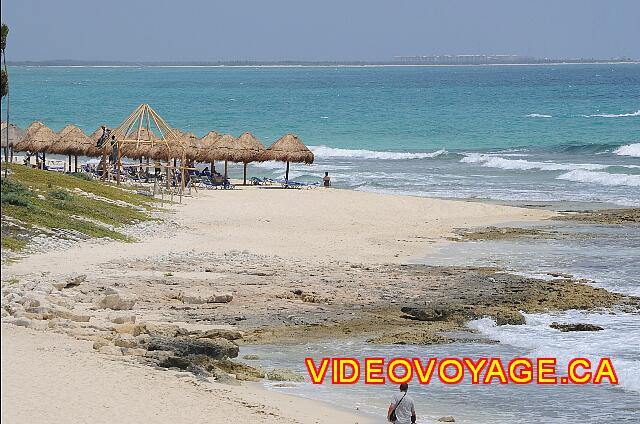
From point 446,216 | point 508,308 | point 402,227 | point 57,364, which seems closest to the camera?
point 57,364

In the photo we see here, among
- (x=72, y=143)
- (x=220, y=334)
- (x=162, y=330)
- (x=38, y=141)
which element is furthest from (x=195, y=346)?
(x=38, y=141)

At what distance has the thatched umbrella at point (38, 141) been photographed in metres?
39.3

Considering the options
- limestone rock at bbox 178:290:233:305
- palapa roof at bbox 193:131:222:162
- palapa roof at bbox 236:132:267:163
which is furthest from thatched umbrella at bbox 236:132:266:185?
limestone rock at bbox 178:290:233:305

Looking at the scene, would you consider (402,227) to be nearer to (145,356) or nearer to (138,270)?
(138,270)

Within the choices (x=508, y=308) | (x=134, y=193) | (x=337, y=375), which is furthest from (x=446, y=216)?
(x=337, y=375)

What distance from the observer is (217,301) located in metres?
17.9

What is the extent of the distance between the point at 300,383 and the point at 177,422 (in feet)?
9.68

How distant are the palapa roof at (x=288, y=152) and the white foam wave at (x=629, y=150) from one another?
21715mm

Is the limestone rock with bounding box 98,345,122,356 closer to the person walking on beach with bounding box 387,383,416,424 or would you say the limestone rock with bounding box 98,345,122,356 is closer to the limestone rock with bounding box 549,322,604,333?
the person walking on beach with bounding box 387,383,416,424

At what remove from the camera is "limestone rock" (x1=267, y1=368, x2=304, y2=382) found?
14180 millimetres

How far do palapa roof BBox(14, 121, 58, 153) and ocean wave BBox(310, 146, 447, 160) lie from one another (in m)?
18.5

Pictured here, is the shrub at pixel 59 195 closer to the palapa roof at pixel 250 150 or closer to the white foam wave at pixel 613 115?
the palapa roof at pixel 250 150

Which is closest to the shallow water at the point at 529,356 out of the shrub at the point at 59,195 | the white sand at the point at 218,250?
the white sand at the point at 218,250

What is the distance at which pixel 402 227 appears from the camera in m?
28.9
